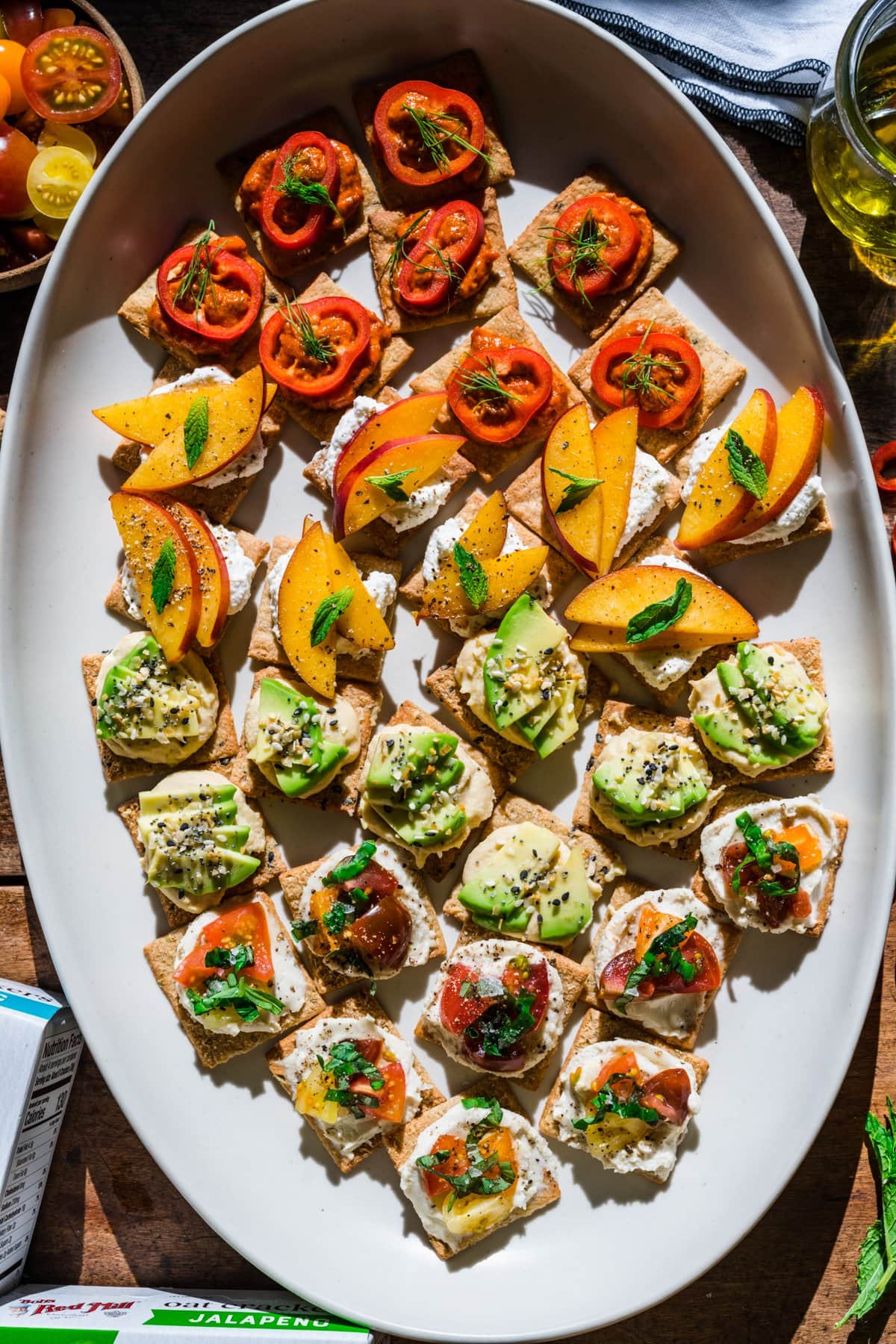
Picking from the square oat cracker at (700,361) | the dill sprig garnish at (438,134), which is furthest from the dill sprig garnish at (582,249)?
the dill sprig garnish at (438,134)

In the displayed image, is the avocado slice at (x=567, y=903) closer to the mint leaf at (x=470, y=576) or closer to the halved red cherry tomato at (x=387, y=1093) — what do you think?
the halved red cherry tomato at (x=387, y=1093)

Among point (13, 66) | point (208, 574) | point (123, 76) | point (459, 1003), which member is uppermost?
point (13, 66)

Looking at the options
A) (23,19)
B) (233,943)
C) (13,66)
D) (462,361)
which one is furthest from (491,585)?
(23,19)

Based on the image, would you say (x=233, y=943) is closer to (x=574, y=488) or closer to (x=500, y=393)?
(x=574, y=488)

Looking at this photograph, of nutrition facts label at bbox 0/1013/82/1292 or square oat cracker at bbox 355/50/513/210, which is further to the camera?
square oat cracker at bbox 355/50/513/210

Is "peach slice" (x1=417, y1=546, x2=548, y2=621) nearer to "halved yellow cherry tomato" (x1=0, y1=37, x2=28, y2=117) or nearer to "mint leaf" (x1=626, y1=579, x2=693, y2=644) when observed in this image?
"mint leaf" (x1=626, y1=579, x2=693, y2=644)

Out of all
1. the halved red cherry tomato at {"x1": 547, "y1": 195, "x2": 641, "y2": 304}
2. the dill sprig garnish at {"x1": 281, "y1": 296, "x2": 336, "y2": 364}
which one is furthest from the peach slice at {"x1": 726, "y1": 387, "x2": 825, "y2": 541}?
the dill sprig garnish at {"x1": 281, "y1": 296, "x2": 336, "y2": 364}

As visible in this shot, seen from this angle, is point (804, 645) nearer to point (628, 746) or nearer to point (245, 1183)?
point (628, 746)
